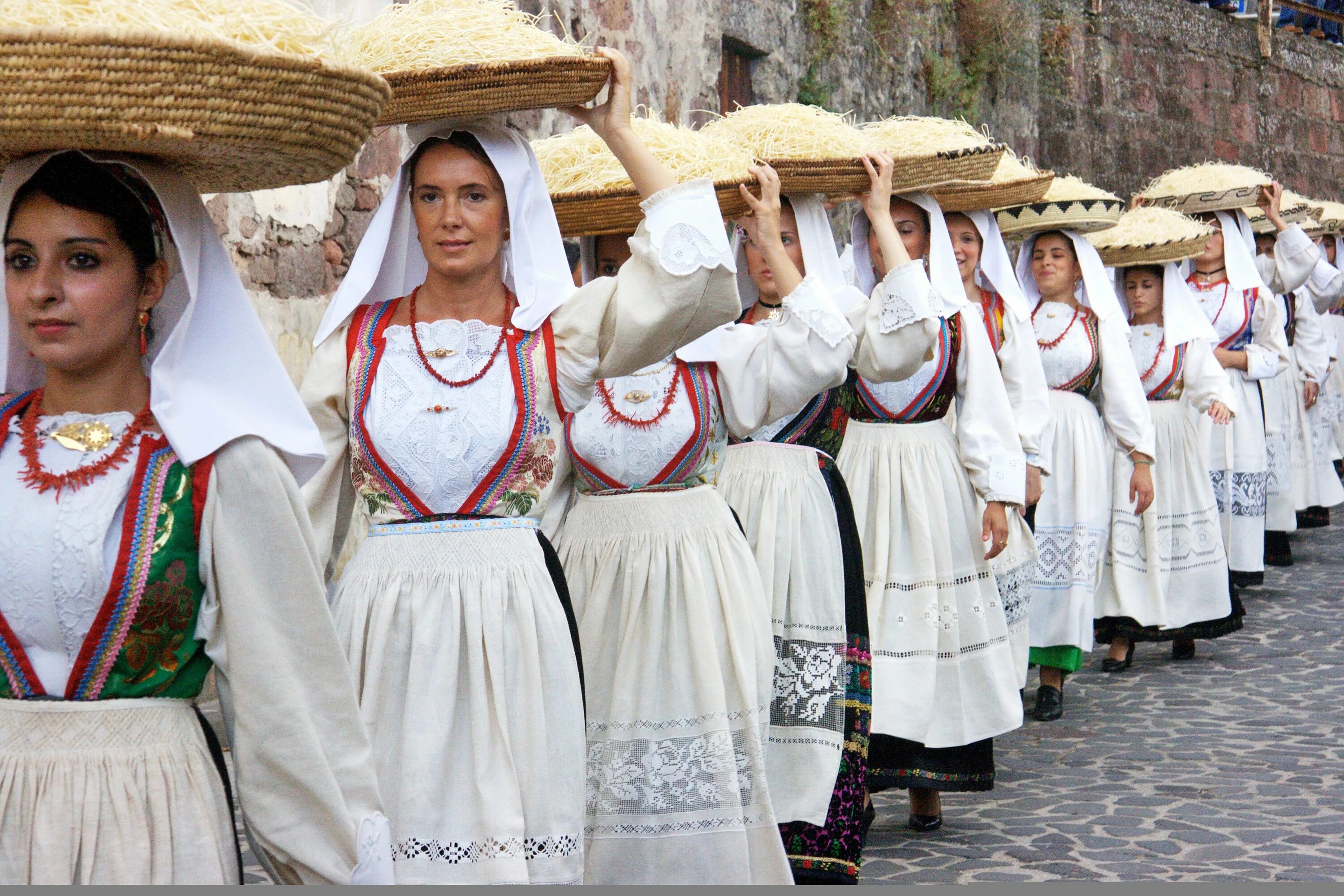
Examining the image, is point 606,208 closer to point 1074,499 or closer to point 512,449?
point 512,449

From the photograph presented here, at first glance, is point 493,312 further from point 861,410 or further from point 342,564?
point 342,564

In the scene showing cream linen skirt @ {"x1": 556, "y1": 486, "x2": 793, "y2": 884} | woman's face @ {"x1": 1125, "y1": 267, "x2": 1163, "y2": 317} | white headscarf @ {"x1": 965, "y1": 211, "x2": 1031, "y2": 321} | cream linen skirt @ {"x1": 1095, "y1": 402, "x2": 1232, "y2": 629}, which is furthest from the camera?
woman's face @ {"x1": 1125, "y1": 267, "x2": 1163, "y2": 317}

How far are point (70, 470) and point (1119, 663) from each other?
6880 millimetres

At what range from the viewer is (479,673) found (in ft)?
11.0

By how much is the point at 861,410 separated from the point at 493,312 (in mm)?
2580

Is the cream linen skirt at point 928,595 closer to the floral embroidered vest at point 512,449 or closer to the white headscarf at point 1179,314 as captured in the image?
the floral embroidered vest at point 512,449

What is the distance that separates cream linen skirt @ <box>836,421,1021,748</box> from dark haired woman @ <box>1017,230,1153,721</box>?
5.90 ft

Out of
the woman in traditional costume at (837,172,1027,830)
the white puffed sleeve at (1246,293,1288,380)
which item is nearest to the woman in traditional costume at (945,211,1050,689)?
the woman in traditional costume at (837,172,1027,830)

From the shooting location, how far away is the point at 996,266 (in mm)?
6355

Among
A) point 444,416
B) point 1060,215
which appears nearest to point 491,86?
point 444,416

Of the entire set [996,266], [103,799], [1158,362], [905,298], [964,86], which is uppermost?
[964,86]

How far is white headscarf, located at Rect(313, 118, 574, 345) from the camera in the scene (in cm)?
352

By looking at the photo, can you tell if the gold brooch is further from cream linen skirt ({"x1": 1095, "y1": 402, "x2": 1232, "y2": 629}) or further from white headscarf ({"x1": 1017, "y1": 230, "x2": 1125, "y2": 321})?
cream linen skirt ({"x1": 1095, "y1": 402, "x2": 1232, "y2": 629})

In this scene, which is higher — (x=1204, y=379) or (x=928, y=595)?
(x=1204, y=379)
